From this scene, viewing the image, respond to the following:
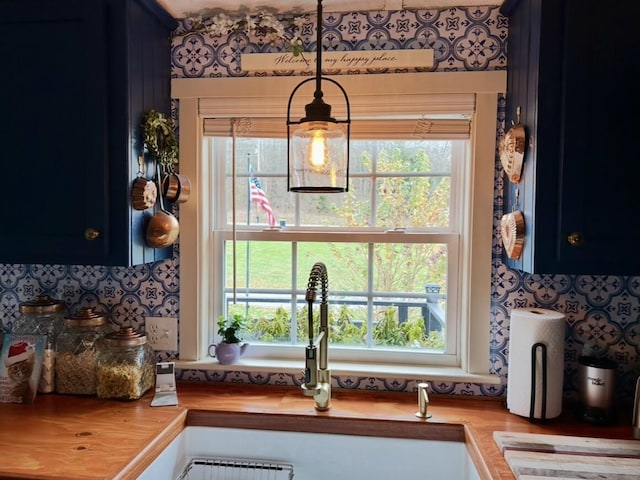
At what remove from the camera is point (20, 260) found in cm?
151

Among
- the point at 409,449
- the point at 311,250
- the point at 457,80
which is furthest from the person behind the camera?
the point at 311,250

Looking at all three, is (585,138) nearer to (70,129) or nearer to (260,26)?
(260,26)

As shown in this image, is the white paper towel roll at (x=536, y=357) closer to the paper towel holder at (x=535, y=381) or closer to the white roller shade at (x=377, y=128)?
the paper towel holder at (x=535, y=381)

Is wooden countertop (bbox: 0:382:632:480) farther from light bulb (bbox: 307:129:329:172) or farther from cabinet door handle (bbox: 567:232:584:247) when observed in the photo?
light bulb (bbox: 307:129:329:172)

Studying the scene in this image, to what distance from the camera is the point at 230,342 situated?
1760 millimetres

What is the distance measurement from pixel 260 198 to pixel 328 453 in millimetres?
977

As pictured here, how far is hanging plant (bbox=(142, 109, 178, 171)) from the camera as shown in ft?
5.03

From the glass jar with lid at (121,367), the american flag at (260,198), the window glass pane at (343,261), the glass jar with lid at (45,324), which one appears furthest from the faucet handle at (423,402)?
the glass jar with lid at (45,324)

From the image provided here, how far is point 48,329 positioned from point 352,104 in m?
1.40

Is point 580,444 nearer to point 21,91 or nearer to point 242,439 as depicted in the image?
point 242,439

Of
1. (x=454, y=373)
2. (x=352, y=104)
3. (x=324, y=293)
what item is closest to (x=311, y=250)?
(x=324, y=293)

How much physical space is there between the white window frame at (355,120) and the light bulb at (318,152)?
0.50m

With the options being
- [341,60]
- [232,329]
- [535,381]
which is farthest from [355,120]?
[535,381]

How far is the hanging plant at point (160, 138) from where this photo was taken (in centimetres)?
153
